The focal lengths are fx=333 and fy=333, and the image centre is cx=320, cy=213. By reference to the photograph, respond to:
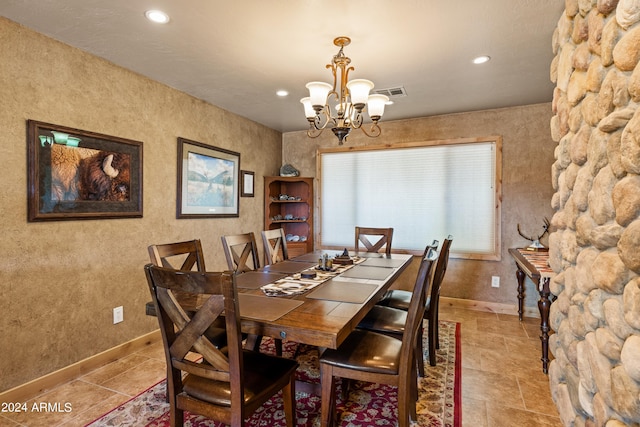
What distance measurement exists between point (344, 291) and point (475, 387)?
4.19ft

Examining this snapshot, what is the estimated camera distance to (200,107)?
3.58 meters

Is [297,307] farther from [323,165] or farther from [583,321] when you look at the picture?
[323,165]

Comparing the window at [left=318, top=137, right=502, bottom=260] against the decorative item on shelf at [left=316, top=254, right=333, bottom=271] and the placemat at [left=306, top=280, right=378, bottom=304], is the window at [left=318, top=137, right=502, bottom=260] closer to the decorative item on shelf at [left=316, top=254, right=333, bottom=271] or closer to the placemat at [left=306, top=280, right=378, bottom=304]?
the decorative item on shelf at [left=316, top=254, right=333, bottom=271]

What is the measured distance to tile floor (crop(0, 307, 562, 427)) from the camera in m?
1.99

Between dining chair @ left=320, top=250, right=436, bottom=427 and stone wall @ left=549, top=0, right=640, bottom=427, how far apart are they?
0.63m

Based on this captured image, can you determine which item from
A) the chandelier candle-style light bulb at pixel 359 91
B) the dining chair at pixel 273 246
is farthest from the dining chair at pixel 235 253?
the chandelier candle-style light bulb at pixel 359 91

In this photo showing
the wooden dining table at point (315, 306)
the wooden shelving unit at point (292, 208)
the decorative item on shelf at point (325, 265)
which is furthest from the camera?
the wooden shelving unit at point (292, 208)

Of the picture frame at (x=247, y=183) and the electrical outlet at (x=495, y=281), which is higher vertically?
the picture frame at (x=247, y=183)

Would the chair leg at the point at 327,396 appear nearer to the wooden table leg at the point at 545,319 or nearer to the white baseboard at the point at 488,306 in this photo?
the wooden table leg at the point at 545,319

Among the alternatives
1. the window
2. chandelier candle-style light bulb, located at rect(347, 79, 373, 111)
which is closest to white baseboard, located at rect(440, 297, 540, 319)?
the window

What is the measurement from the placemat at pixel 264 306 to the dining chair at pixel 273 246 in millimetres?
1149

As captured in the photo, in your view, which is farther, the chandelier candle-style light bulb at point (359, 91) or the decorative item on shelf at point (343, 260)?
the decorative item on shelf at point (343, 260)

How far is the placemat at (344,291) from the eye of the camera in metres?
1.78

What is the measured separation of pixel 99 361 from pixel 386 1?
3255mm
